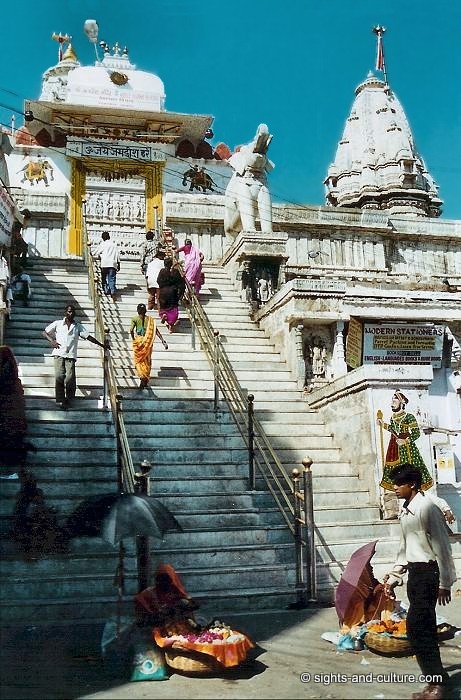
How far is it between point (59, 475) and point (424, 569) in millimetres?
4996

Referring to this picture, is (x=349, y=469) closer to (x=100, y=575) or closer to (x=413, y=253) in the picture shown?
(x=100, y=575)

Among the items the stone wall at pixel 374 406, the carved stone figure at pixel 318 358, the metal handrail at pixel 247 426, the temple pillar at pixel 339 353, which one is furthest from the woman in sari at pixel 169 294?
the stone wall at pixel 374 406

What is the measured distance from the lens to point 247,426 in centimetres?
1009

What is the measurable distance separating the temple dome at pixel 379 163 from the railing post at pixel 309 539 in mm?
22118

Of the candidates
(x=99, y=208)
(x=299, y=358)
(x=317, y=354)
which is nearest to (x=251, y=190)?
(x=317, y=354)

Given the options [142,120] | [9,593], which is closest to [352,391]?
[9,593]

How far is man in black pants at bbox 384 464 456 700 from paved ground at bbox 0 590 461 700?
0.98 ft

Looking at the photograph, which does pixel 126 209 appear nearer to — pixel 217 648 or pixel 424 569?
pixel 217 648

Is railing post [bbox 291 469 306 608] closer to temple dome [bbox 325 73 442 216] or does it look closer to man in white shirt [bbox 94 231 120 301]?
man in white shirt [bbox 94 231 120 301]

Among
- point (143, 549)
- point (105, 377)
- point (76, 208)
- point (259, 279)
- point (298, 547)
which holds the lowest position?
point (298, 547)

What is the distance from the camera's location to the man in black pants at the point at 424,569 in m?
4.75

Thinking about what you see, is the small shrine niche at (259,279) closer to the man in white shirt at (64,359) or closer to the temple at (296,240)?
the temple at (296,240)

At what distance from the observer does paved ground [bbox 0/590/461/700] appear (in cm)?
496

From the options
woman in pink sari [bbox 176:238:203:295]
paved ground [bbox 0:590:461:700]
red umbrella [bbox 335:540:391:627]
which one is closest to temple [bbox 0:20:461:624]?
woman in pink sari [bbox 176:238:203:295]
